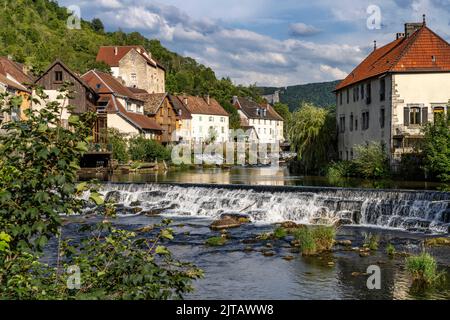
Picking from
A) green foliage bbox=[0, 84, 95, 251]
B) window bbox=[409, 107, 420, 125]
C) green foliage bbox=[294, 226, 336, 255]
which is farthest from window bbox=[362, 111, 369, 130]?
green foliage bbox=[0, 84, 95, 251]

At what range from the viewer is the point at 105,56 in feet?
325

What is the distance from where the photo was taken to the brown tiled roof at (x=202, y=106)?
98688 millimetres

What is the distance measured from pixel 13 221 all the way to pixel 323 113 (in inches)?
1857

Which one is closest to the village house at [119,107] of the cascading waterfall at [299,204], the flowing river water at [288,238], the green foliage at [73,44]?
the green foliage at [73,44]

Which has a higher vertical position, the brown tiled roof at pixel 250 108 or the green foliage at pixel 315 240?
the brown tiled roof at pixel 250 108

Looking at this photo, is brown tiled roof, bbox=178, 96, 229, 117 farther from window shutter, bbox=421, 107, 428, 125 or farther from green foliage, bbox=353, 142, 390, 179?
window shutter, bbox=421, 107, 428, 125

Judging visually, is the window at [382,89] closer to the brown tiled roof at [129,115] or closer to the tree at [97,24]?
the brown tiled roof at [129,115]

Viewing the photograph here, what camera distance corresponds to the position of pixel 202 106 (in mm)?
102312

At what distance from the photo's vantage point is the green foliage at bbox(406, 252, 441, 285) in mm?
14766

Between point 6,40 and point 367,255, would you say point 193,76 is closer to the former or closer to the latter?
point 6,40

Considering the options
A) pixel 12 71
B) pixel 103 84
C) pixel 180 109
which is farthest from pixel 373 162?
pixel 180 109

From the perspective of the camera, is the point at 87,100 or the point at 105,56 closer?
the point at 87,100
